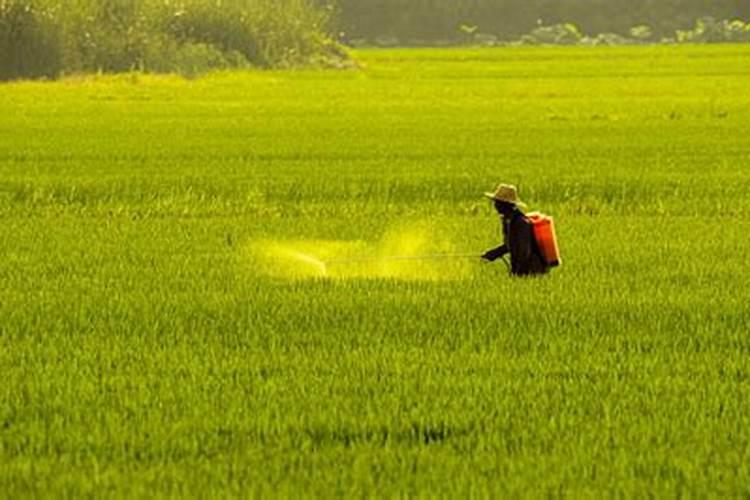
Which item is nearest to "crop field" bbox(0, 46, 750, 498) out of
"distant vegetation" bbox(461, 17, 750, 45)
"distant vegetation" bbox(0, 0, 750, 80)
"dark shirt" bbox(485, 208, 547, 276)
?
"dark shirt" bbox(485, 208, 547, 276)

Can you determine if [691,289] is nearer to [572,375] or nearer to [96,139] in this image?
[572,375]

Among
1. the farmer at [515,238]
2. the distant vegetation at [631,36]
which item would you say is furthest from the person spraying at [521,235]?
the distant vegetation at [631,36]

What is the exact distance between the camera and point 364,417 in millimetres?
7895

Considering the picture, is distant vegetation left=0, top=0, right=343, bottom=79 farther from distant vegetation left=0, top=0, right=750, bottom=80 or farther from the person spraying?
the person spraying

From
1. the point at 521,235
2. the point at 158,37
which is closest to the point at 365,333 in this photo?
the point at 521,235

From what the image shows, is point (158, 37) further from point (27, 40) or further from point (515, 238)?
point (515, 238)

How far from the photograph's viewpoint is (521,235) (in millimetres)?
12070

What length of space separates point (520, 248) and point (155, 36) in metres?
66.9

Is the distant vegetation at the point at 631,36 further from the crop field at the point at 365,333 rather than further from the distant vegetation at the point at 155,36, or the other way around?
the crop field at the point at 365,333

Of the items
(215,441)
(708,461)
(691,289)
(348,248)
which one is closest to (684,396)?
(708,461)

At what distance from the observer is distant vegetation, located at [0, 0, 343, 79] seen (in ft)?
218

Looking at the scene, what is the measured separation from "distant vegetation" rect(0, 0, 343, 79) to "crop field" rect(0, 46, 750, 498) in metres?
40.1

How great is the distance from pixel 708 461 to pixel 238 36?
8472 cm

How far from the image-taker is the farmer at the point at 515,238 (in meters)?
11.9
